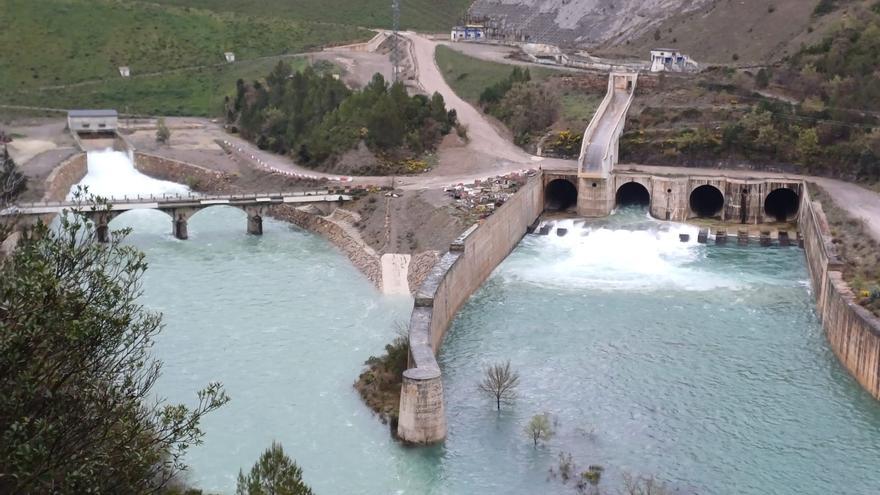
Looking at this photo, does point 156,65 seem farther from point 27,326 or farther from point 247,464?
point 27,326

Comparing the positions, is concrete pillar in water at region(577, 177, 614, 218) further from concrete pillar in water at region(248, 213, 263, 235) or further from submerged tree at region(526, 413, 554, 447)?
submerged tree at region(526, 413, 554, 447)

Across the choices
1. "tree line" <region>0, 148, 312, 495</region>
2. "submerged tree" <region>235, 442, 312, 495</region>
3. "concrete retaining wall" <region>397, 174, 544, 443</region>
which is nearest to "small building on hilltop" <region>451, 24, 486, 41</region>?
"concrete retaining wall" <region>397, 174, 544, 443</region>

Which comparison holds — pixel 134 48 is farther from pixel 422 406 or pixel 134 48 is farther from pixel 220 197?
pixel 422 406

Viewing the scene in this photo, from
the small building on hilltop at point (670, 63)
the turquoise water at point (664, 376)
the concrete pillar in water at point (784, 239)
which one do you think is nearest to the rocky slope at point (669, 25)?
the small building on hilltop at point (670, 63)

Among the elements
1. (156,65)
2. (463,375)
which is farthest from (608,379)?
(156,65)

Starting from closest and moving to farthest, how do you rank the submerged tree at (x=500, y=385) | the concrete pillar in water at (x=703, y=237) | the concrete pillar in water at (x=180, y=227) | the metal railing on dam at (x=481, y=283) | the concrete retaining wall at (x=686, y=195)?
the metal railing on dam at (x=481, y=283) → the submerged tree at (x=500, y=385) → the concrete pillar in water at (x=703, y=237) → the concrete pillar in water at (x=180, y=227) → the concrete retaining wall at (x=686, y=195)

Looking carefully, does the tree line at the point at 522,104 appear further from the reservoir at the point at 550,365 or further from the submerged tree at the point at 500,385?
Result: the submerged tree at the point at 500,385
